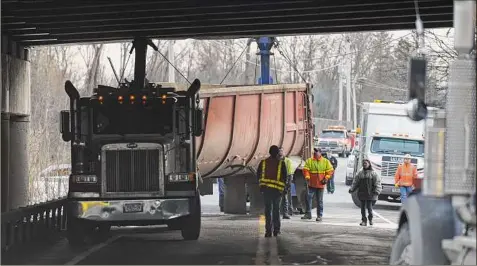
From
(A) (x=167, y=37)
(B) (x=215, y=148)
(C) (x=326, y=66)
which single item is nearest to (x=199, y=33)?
(A) (x=167, y=37)

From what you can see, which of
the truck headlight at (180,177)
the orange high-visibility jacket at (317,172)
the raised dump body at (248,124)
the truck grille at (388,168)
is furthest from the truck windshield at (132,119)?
the truck grille at (388,168)

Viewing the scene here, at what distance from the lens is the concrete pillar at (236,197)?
2423 centimetres

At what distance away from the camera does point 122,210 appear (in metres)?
15.6

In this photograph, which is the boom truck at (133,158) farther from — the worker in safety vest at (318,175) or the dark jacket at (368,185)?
the worker in safety vest at (318,175)

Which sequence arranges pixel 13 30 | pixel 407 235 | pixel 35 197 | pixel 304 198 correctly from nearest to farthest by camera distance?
pixel 407 235 < pixel 13 30 < pixel 304 198 < pixel 35 197

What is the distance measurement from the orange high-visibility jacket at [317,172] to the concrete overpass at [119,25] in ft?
10.8

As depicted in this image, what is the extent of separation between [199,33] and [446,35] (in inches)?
442

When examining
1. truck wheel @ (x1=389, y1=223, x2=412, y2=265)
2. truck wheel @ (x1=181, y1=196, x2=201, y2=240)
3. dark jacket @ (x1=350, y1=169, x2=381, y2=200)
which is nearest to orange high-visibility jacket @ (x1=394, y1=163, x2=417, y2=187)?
dark jacket @ (x1=350, y1=169, x2=381, y2=200)

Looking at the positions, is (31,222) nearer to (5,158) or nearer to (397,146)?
(5,158)

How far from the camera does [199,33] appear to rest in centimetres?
2183

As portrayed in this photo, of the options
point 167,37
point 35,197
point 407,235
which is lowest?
point 35,197

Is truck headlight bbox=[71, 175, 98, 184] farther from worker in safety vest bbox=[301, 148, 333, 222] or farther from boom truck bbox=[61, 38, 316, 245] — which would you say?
worker in safety vest bbox=[301, 148, 333, 222]

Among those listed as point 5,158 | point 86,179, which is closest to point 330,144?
point 5,158

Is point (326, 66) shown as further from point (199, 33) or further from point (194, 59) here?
point (199, 33)
